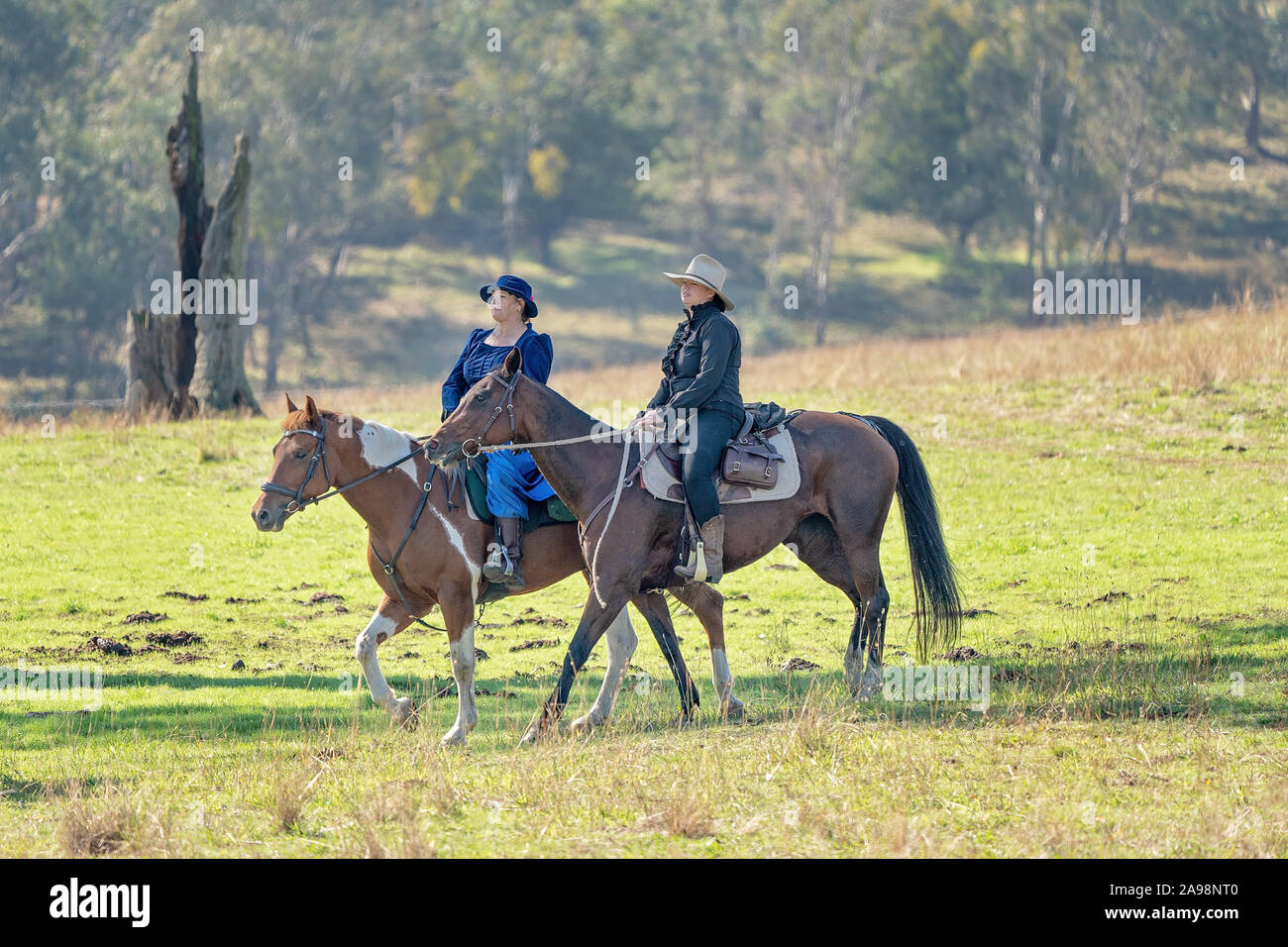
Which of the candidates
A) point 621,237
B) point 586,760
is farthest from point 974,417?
point 621,237

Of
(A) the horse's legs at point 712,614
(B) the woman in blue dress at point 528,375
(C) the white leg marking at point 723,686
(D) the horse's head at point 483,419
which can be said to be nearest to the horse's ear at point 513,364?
(D) the horse's head at point 483,419

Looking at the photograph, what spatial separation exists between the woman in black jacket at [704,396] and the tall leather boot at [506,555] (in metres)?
1.20

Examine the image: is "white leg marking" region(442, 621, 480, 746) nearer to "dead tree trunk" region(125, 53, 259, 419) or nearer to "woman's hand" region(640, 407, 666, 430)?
"woman's hand" region(640, 407, 666, 430)

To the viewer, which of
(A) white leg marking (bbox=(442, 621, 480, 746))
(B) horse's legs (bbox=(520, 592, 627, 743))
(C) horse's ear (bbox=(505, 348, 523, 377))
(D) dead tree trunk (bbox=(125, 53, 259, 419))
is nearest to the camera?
(B) horse's legs (bbox=(520, 592, 627, 743))

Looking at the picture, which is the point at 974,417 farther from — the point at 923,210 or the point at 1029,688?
the point at 923,210

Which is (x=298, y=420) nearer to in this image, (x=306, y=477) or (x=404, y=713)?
(x=306, y=477)

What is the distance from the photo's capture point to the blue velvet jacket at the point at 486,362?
9789 mm

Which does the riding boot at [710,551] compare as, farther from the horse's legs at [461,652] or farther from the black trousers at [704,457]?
the horse's legs at [461,652]

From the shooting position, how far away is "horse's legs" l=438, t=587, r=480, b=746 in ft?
29.8

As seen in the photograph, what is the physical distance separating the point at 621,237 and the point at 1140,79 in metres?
25.8

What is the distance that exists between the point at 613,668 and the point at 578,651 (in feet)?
2.90

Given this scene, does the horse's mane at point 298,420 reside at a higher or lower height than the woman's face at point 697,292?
lower

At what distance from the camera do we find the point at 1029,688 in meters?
9.33

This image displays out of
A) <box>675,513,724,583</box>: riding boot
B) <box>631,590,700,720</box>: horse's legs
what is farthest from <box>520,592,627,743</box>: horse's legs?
<box>675,513,724,583</box>: riding boot
